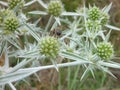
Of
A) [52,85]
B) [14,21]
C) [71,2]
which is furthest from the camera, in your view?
[71,2]

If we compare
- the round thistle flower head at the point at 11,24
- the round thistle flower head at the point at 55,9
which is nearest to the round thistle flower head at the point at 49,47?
the round thistle flower head at the point at 11,24

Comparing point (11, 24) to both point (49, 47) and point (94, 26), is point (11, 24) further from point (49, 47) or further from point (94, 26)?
point (94, 26)

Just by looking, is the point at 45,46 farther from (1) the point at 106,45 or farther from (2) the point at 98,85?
(2) the point at 98,85

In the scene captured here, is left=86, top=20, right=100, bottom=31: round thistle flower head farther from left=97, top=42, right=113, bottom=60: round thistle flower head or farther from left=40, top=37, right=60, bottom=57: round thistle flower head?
left=40, top=37, right=60, bottom=57: round thistle flower head

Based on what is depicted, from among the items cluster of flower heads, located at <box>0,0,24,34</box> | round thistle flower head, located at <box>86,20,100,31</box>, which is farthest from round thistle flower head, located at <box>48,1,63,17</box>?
cluster of flower heads, located at <box>0,0,24,34</box>

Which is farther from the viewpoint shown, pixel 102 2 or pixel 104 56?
pixel 102 2

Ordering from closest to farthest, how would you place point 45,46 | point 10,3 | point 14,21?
point 45,46 → point 14,21 → point 10,3

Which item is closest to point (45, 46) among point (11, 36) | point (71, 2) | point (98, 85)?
point (11, 36)
